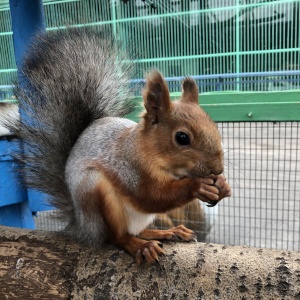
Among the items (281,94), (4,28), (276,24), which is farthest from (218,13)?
(281,94)

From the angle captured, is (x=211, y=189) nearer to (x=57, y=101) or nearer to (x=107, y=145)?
(x=107, y=145)

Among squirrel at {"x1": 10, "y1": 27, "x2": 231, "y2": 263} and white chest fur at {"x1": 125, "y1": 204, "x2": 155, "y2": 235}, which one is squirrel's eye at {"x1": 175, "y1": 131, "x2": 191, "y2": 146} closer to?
squirrel at {"x1": 10, "y1": 27, "x2": 231, "y2": 263}

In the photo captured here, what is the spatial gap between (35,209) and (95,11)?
2.03m

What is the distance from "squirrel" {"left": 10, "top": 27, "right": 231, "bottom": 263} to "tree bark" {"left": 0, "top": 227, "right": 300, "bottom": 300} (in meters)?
0.05

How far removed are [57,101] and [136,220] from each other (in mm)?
442

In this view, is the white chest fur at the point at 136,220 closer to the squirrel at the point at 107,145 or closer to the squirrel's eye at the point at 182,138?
the squirrel at the point at 107,145

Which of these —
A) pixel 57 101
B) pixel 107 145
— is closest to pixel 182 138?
pixel 107 145

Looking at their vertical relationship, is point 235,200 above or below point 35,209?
below

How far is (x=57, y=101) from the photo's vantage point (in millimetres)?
1106

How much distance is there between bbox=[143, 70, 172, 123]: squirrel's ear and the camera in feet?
2.95

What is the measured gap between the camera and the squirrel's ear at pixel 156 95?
899 mm

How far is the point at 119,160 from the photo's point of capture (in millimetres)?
965

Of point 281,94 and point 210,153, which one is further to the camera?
point 281,94

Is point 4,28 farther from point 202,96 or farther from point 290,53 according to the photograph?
point 290,53
